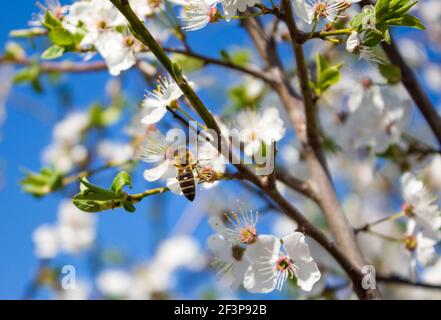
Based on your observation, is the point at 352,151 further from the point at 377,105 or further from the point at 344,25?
the point at 344,25

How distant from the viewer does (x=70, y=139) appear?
2.69 metres

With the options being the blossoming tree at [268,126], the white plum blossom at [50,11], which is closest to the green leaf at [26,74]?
the blossoming tree at [268,126]

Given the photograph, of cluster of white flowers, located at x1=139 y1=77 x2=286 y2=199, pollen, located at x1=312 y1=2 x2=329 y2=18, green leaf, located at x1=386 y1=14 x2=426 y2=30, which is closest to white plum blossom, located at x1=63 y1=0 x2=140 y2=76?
cluster of white flowers, located at x1=139 y1=77 x2=286 y2=199

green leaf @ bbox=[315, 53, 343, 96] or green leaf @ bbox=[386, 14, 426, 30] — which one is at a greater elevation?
green leaf @ bbox=[315, 53, 343, 96]

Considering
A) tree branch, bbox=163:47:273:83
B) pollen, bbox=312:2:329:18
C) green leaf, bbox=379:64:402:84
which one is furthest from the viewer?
tree branch, bbox=163:47:273:83

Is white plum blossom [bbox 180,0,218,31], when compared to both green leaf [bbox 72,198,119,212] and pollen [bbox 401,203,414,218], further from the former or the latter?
pollen [bbox 401,203,414,218]

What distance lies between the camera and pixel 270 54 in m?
1.60

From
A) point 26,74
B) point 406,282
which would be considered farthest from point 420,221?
point 26,74

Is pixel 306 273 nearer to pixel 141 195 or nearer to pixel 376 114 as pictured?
pixel 141 195

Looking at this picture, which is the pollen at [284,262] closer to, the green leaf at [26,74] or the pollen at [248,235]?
the pollen at [248,235]

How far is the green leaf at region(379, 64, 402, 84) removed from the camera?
131 cm

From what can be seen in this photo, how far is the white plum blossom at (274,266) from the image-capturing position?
43.1 inches

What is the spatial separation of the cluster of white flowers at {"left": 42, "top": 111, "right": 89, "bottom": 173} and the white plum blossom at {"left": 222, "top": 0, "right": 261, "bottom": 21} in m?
1.49

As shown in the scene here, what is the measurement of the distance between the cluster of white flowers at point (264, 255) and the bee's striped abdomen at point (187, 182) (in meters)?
0.13
